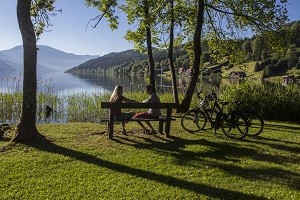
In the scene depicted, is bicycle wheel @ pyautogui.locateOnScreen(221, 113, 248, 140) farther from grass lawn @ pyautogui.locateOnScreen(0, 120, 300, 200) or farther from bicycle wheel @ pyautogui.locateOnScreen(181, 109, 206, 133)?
bicycle wheel @ pyautogui.locateOnScreen(181, 109, 206, 133)

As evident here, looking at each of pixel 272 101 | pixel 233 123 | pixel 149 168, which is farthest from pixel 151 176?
pixel 272 101

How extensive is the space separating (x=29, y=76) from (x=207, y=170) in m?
6.23

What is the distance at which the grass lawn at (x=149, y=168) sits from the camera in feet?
23.4

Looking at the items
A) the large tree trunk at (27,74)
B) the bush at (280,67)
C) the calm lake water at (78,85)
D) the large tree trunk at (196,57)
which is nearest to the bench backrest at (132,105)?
the large tree trunk at (27,74)

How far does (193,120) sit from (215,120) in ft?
3.64

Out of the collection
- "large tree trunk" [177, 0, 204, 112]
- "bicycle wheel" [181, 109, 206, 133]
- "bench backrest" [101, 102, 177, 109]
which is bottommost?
"bicycle wheel" [181, 109, 206, 133]

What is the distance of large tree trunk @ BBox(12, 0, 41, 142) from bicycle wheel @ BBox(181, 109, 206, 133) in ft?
19.2

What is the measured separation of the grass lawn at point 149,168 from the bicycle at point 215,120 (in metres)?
0.45

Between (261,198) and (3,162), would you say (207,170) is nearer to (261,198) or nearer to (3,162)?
(261,198)

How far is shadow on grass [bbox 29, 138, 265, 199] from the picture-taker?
23.3 ft

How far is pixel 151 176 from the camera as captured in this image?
8.09 m

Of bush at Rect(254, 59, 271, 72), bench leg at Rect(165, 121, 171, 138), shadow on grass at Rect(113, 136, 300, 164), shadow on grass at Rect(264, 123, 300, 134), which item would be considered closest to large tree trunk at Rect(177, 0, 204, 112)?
shadow on grass at Rect(264, 123, 300, 134)

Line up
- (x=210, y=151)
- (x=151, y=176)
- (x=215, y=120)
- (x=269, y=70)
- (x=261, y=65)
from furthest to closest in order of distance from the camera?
1. (x=261, y=65)
2. (x=269, y=70)
3. (x=215, y=120)
4. (x=210, y=151)
5. (x=151, y=176)

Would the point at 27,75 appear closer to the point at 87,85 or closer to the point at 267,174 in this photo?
the point at 267,174
